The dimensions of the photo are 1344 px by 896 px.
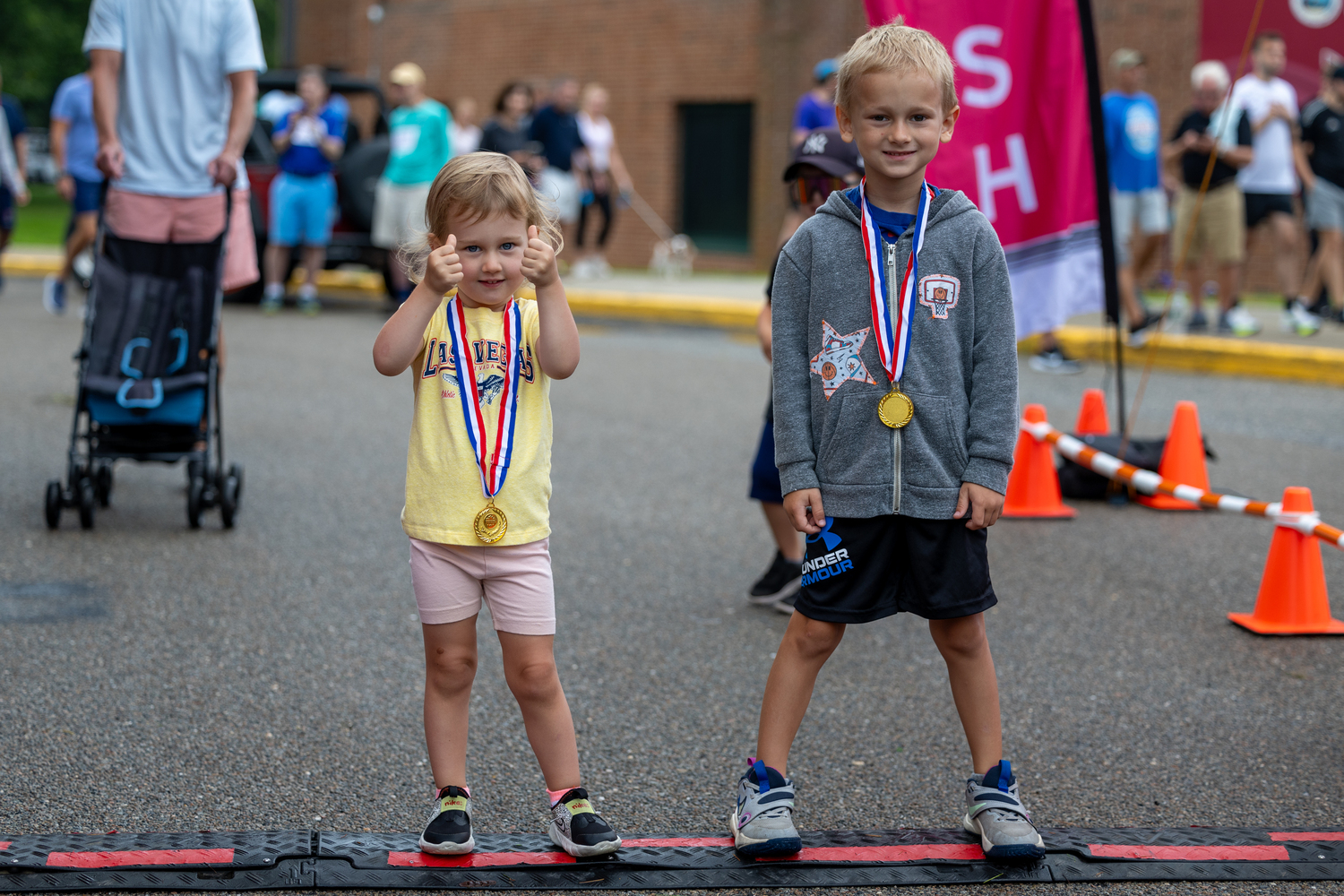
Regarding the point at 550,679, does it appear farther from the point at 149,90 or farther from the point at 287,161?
the point at 287,161

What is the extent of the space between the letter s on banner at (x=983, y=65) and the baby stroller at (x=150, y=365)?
3.15 meters

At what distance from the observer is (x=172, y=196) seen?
239 inches

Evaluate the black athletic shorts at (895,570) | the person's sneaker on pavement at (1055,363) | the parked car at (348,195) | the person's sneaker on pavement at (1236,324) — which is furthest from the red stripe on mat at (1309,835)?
the parked car at (348,195)

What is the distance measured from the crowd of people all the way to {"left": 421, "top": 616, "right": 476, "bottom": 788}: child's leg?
30.7ft

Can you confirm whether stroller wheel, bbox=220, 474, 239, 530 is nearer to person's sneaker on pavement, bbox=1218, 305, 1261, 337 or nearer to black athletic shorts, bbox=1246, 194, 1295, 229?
person's sneaker on pavement, bbox=1218, 305, 1261, 337

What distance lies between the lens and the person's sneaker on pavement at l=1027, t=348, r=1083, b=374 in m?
11.0

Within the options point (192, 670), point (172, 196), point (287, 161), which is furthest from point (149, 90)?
point (287, 161)

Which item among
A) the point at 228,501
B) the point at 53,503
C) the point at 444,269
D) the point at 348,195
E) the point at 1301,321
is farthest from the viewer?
the point at 348,195

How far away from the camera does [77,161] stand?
492 inches

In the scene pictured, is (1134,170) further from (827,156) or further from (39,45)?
(39,45)

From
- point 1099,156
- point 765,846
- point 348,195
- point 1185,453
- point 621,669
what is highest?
point 1099,156

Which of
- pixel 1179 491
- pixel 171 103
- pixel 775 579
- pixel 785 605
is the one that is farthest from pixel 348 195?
pixel 1179 491

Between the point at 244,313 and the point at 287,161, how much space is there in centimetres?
149

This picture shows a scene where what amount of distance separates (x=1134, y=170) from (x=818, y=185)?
818cm
